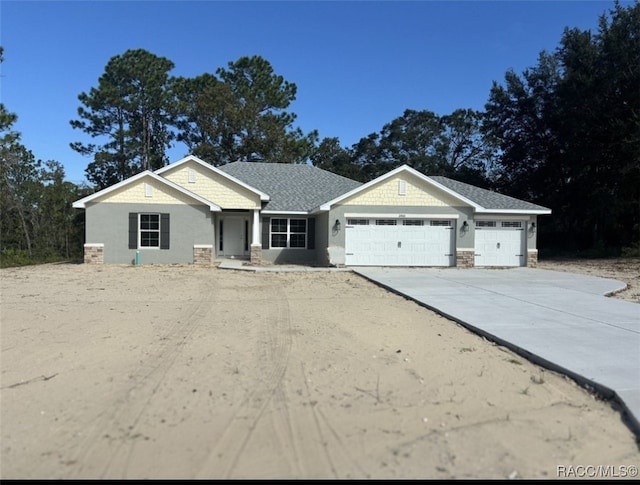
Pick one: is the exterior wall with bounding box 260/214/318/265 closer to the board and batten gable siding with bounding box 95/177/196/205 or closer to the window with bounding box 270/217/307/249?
the window with bounding box 270/217/307/249

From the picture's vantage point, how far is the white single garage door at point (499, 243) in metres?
20.7

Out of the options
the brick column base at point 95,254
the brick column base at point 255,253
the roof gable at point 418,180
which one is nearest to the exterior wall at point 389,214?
the roof gable at point 418,180

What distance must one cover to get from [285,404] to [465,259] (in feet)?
55.9

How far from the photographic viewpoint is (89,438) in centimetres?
375

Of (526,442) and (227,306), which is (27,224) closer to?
(227,306)

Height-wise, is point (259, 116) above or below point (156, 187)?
above

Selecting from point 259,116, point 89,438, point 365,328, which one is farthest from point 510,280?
point 259,116

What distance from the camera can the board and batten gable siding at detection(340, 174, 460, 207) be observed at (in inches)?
786

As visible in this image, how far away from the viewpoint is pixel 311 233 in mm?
22656

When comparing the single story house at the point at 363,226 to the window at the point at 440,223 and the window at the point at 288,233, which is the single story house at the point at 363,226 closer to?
the window at the point at 440,223

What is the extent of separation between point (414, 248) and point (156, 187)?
11.5m

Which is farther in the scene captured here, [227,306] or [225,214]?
[225,214]

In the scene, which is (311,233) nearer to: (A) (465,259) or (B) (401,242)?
(B) (401,242)

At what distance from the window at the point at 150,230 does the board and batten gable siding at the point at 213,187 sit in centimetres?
235
